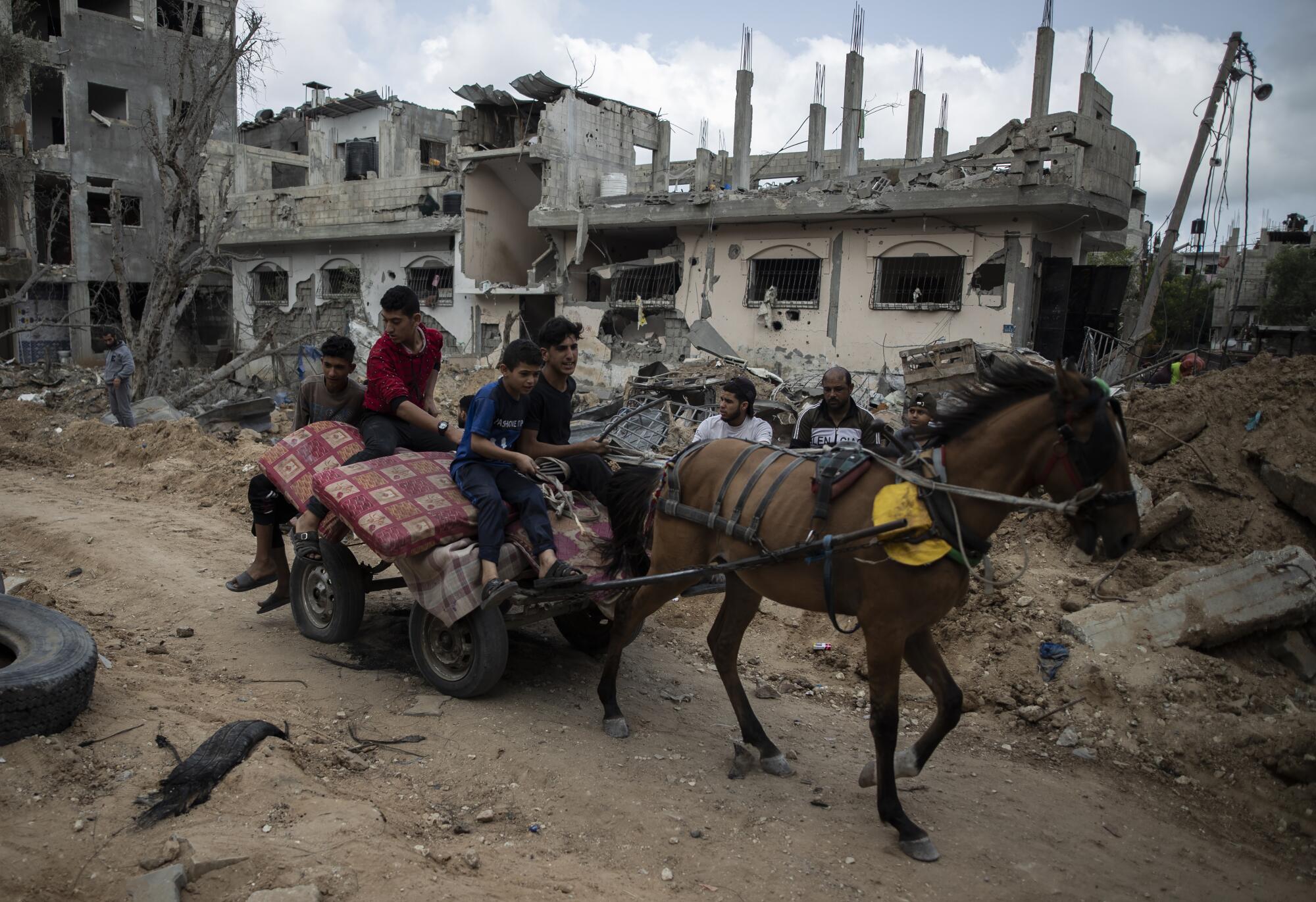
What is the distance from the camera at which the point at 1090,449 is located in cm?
341

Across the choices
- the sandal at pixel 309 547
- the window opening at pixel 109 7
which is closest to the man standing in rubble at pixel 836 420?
the sandal at pixel 309 547

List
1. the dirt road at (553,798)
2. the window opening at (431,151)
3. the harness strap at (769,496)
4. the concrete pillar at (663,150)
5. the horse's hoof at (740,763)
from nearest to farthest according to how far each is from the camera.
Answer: the dirt road at (553,798) → the harness strap at (769,496) → the horse's hoof at (740,763) → the concrete pillar at (663,150) → the window opening at (431,151)

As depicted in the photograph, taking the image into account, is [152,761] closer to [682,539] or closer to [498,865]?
[498,865]

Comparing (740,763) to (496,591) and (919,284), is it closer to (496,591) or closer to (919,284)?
(496,591)

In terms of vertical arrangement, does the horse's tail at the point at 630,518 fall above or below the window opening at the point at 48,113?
below

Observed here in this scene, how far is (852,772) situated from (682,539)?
57.4 inches

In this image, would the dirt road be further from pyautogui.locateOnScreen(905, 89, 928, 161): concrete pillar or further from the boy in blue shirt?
pyautogui.locateOnScreen(905, 89, 928, 161): concrete pillar

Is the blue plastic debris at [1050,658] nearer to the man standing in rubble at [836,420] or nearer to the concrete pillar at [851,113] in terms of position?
the man standing in rubble at [836,420]

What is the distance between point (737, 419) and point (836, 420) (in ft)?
2.39

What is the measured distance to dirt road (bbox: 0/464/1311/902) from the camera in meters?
3.09

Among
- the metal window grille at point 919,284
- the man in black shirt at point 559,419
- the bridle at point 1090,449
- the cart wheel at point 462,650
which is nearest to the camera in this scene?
the bridle at point 1090,449

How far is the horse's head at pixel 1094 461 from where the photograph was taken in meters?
3.39

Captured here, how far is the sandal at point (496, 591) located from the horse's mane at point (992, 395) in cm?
217

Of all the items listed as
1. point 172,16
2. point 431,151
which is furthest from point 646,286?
point 172,16
